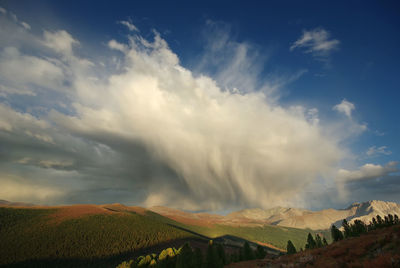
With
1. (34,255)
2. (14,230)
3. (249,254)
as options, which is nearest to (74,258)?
(34,255)

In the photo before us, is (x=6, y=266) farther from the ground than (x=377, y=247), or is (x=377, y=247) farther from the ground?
(x=377, y=247)

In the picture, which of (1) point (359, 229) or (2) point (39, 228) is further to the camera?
(2) point (39, 228)

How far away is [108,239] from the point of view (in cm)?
19588

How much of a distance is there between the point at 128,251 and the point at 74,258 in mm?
43334

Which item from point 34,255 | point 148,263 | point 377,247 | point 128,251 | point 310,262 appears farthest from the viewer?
point 128,251

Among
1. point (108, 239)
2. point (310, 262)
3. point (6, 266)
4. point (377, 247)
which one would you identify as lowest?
point (6, 266)

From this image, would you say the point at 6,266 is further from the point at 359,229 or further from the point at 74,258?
the point at 359,229

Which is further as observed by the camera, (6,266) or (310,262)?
(6,266)

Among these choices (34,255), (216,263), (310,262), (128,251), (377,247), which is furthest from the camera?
(128,251)

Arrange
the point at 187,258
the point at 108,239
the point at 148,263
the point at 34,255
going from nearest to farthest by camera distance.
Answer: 1. the point at 187,258
2. the point at 148,263
3. the point at 34,255
4. the point at 108,239

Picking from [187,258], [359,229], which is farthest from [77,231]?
[359,229]

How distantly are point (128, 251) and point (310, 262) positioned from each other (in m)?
201

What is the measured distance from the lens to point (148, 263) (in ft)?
208

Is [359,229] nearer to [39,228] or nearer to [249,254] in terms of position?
[249,254]
